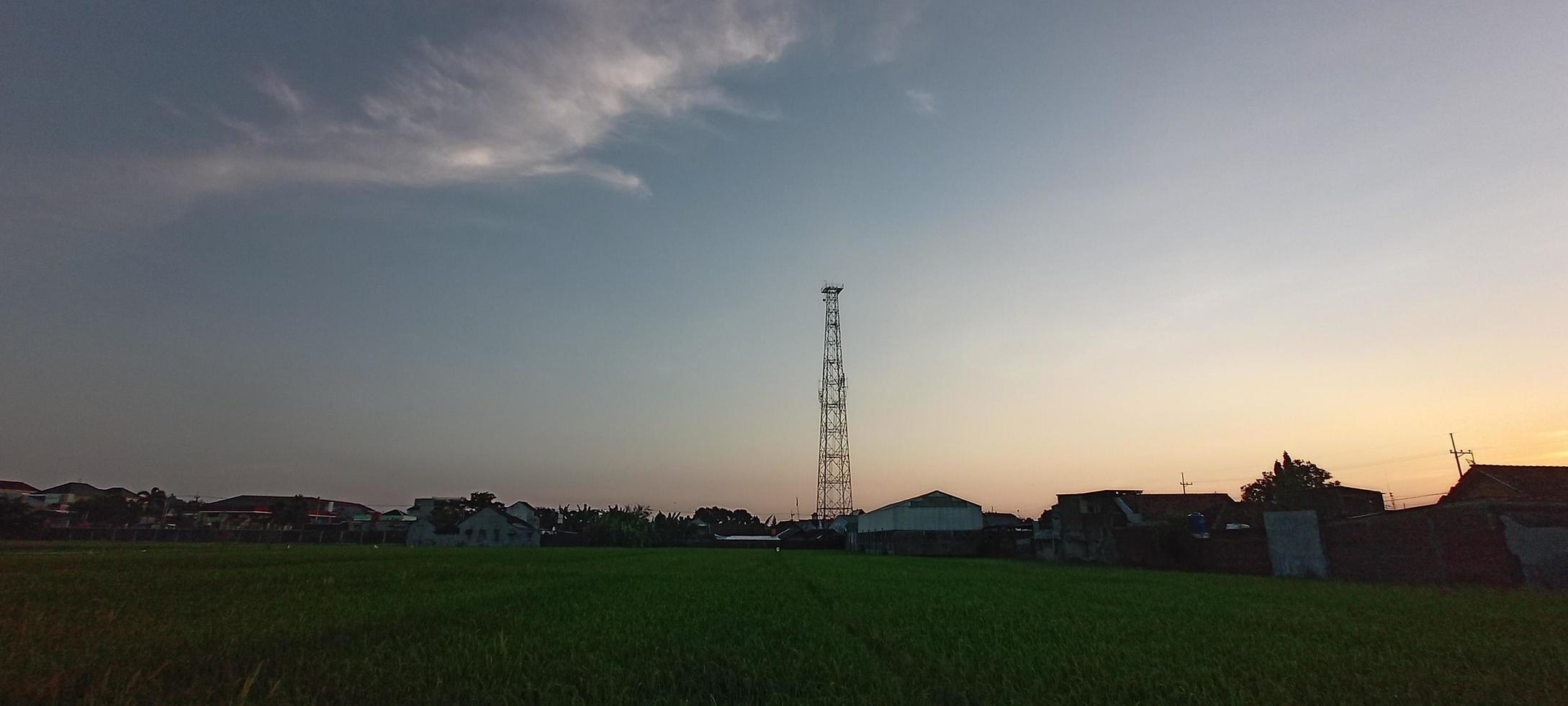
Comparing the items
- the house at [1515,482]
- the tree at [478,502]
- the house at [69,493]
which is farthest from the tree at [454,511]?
the house at [1515,482]

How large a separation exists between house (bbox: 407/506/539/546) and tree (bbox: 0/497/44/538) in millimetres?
27487

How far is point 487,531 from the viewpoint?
7219 centimetres

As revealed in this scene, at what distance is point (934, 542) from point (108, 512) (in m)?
95.3

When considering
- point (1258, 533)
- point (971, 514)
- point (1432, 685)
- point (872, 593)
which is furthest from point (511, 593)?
point (971, 514)

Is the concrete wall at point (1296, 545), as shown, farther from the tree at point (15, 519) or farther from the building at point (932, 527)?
the tree at point (15, 519)

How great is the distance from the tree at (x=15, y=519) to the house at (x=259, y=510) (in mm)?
44739

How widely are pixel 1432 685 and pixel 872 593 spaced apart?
935 cm

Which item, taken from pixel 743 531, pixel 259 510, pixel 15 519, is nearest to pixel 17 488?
pixel 259 510

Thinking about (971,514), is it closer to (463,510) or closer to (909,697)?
(909,697)

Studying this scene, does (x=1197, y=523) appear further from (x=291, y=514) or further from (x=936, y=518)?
(x=291, y=514)

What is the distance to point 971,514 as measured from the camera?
5116 cm

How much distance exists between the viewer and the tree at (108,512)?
256ft

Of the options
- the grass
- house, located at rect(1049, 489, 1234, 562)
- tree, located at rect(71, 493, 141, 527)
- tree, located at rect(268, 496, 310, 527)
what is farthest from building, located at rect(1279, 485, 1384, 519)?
tree, located at rect(71, 493, 141, 527)

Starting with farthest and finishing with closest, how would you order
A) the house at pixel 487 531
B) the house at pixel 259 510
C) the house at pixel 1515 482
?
the house at pixel 259 510
the house at pixel 487 531
the house at pixel 1515 482
